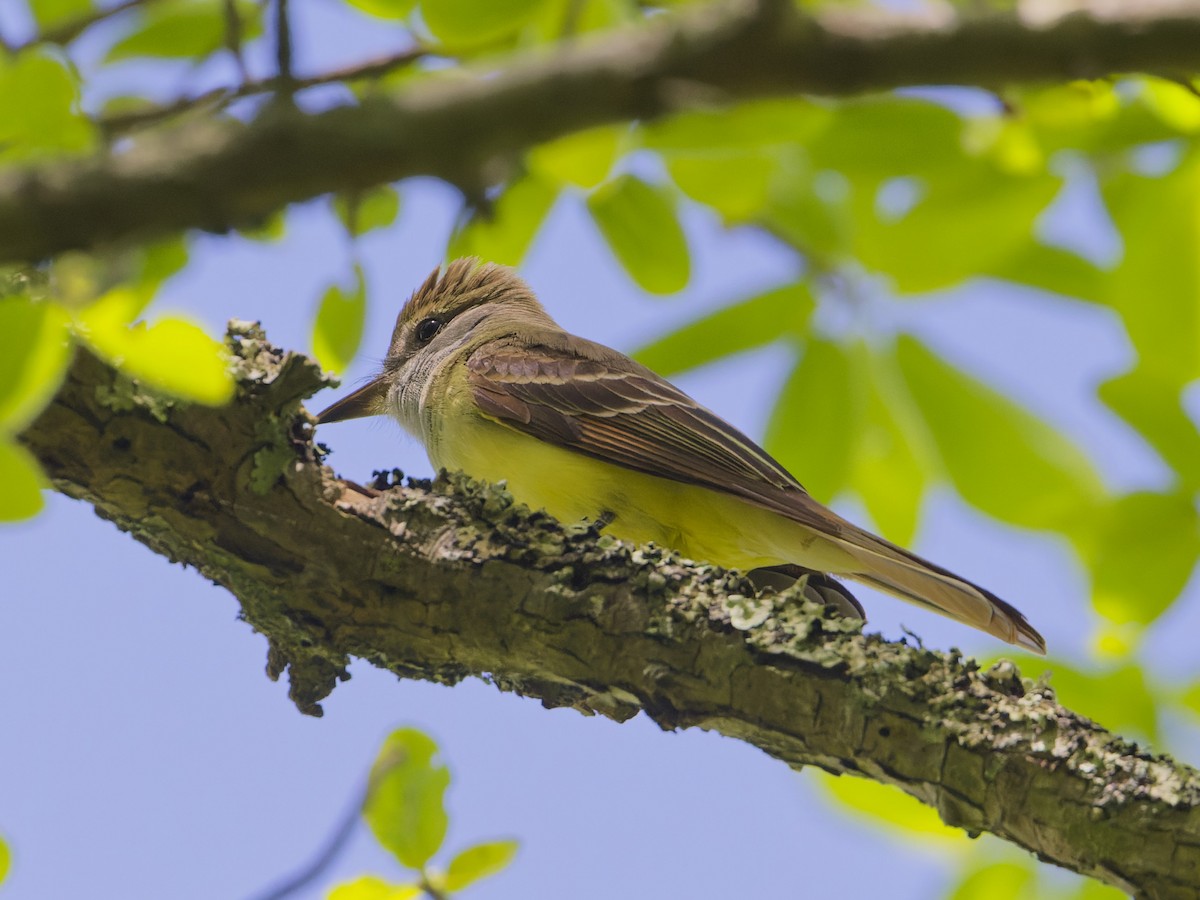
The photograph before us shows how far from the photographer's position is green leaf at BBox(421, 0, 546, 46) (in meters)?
2.40

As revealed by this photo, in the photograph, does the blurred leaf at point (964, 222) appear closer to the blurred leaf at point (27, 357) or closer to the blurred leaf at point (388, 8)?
the blurred leaf at point (388, 8)

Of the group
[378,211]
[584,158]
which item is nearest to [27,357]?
[584,158]

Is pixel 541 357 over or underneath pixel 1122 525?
over

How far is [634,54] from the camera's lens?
1518mm

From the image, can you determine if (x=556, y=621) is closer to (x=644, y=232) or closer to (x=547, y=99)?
(x=644, y=232)

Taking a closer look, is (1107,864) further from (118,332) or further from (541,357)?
(541,357)

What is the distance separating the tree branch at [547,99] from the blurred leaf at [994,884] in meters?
2.99

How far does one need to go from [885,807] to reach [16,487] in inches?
121

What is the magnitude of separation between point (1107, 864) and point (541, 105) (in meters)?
2.79

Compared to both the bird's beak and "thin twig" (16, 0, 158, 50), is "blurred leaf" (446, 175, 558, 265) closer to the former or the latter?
"thin twig" (16, 0, 158, 50)

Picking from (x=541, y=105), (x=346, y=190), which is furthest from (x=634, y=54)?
(x=346, y=190)

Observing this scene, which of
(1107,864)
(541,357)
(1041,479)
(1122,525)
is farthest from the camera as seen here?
(541,357)

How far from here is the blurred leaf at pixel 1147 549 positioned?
3547 mm

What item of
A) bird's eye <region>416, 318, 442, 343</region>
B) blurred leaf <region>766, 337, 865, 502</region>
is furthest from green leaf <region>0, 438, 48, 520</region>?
bird's eye <region>416, 318, 442, 343</region>
